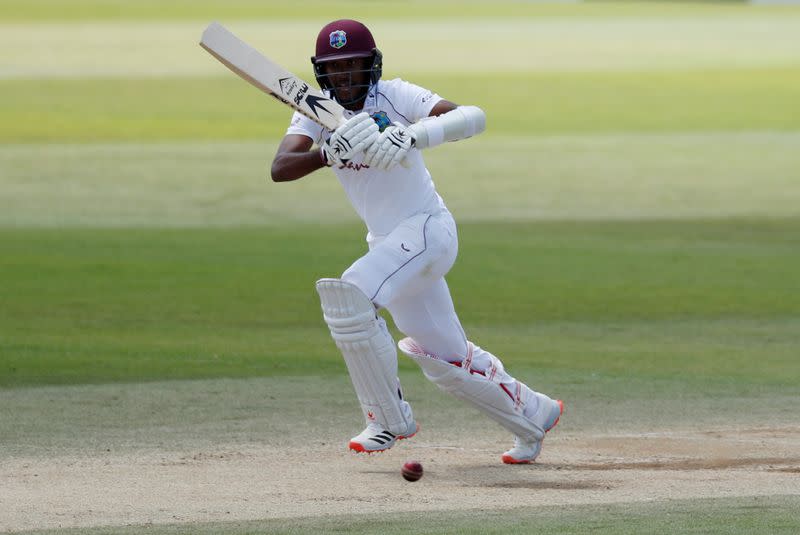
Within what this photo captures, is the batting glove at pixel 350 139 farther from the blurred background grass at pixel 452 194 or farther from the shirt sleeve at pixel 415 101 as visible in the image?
the blurred background grass at pixel 452 194

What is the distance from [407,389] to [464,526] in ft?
11.3

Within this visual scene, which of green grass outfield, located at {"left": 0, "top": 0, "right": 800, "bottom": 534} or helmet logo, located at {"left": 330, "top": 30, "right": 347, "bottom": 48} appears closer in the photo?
helmet logo, located at {"left": 330, "top": 30, "right": 347, "bottom": 48}

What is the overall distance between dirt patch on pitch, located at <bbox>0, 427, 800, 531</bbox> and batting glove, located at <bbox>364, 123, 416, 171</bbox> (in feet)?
4.13

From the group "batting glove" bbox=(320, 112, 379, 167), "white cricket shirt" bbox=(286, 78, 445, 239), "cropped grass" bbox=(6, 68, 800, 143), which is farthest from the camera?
"cropped grass" bbox=(6, 68, 800, 143)

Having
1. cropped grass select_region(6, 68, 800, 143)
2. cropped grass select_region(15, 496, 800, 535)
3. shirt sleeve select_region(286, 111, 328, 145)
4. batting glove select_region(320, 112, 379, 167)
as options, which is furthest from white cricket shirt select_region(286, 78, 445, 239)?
cropped grass select_region(6, 68, 800, 143)

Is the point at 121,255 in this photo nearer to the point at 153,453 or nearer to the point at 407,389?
the point at 407,389

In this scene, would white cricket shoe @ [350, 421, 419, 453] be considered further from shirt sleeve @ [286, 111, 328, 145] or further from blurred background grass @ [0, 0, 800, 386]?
blurred background grass @ [0, 0, 800, 386]

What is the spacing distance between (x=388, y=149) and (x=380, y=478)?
53.0 inches

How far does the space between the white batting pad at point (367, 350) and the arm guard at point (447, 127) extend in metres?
0.66

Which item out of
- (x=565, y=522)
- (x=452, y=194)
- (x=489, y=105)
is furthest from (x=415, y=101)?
(x=489, y=105)

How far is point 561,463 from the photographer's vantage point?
627 centimetres

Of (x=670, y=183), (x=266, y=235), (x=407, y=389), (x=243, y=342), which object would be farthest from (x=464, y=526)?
(x=670, y=183)

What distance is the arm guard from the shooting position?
5.64m

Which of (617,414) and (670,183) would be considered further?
(670,183)
